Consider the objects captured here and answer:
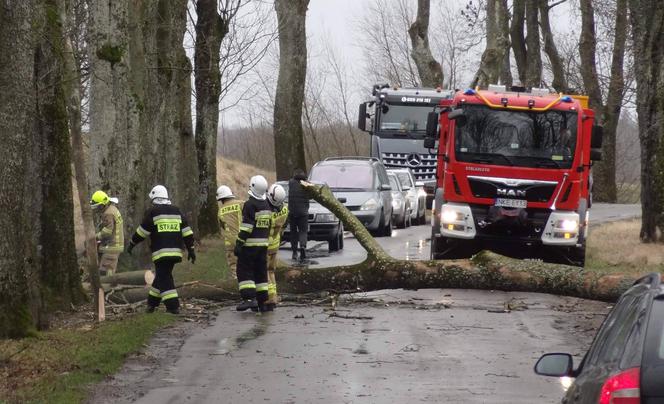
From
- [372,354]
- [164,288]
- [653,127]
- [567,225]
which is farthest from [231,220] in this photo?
[653,127]

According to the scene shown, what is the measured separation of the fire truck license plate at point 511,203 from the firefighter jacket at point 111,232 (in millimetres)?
5864

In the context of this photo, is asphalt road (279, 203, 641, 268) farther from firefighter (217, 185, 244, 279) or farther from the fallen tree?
firefighter (217, 185, 244, 279)

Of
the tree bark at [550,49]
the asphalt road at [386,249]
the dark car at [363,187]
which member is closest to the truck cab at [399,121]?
the asphalt road at [386,249]

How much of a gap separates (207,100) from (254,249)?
12.4m

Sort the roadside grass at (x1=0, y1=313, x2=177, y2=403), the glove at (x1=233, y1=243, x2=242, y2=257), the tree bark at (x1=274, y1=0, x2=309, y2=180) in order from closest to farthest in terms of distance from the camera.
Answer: the roadside grass at (x1=0, y1=313, x2=177, y2=403)
the glove at (x1=233, y1=243, x2=242, y2=257)
the tree bark at (x1=274, y1=0, x2=309, y2=180)

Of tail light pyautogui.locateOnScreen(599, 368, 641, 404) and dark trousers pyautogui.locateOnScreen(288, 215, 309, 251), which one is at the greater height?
tail light pyautogui.locateOnScreen(599, 368, 641, 404)

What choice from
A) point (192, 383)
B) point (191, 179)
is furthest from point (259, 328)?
point (191, 179)

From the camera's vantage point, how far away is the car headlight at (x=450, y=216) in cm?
1784

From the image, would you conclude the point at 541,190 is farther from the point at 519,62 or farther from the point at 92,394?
the point at 519,62

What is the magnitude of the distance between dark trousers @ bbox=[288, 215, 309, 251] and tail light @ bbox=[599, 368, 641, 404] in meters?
16.9

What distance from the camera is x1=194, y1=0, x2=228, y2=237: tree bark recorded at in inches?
1003

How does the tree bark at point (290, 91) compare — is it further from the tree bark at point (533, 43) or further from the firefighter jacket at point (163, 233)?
the firefighter jacket at point (163, 233)

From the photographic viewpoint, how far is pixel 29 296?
37.4 ft

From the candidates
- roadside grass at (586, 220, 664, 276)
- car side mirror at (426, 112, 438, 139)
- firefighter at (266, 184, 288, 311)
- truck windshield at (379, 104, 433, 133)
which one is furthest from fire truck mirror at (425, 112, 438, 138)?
truck windshield at (379, 104, 433, 133)
